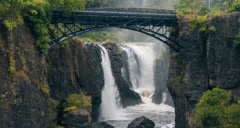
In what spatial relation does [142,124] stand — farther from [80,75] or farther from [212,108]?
[80,75]

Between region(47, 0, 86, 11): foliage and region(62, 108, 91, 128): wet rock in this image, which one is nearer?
region(47, 0, 86, 11): foliage

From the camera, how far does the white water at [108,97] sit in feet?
113

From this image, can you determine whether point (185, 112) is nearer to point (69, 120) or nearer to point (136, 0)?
point (69, 120)

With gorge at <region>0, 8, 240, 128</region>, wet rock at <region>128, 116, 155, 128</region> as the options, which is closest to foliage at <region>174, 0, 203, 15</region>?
gorge at <region>0, 8, 240, 128</region>

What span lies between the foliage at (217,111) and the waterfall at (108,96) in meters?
15.3

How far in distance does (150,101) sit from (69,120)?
22470 millimetres

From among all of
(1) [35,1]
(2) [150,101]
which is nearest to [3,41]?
(1) [35,1]

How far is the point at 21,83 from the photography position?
1614 cm

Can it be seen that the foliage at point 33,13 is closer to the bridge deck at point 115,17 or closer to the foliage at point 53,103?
the bridge deck at point 115,17

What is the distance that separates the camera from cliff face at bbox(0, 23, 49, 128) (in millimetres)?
14633

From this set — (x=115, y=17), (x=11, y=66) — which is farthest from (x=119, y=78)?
(x=11, y=66)

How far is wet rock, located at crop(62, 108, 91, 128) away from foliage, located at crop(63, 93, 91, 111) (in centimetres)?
58

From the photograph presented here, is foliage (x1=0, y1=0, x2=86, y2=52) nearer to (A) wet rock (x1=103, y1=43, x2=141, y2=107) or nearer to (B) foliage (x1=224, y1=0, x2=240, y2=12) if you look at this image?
(B) foliage (x1=224, y1=0, x2=240, y2=12)

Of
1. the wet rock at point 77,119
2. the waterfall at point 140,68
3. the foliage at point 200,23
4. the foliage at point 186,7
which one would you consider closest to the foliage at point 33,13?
the wet rock at point 77,119
